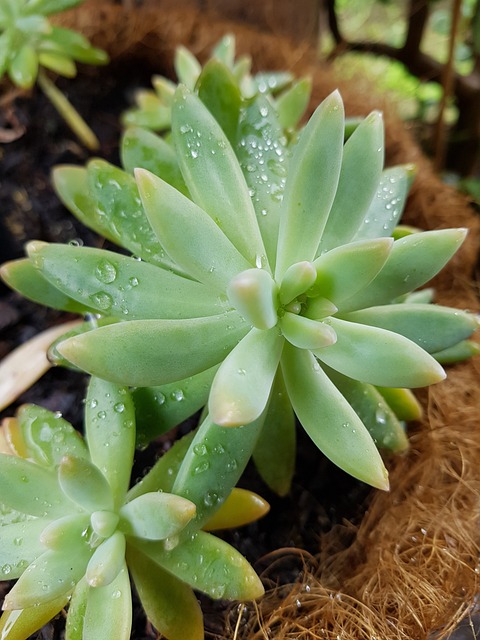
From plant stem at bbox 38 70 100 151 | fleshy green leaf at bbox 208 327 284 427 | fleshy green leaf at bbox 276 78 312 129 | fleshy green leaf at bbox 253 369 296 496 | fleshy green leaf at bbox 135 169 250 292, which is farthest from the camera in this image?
plant stem at bbox 38 70 100 151

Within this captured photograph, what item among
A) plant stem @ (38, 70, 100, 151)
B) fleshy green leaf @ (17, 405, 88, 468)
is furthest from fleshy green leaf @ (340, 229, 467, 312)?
plant stem @ (38, 70, 100, 151)

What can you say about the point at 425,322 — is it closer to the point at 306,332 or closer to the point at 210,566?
the point at 306,332

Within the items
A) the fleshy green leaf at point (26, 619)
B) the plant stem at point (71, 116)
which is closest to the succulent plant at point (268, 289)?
the fleshy green leaf at point (26, 619)

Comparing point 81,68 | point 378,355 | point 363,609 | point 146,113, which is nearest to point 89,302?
point 378,355

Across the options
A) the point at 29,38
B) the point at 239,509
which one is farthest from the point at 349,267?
the point at 29,38

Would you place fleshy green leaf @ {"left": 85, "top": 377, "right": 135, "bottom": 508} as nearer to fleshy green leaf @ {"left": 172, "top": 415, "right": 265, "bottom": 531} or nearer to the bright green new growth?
fleshy green leaf @ {"left": 172, "top": 415, "right": 265, "bottom": 531}

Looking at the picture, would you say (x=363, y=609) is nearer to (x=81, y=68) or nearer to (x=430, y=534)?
(x=430, y=534)
